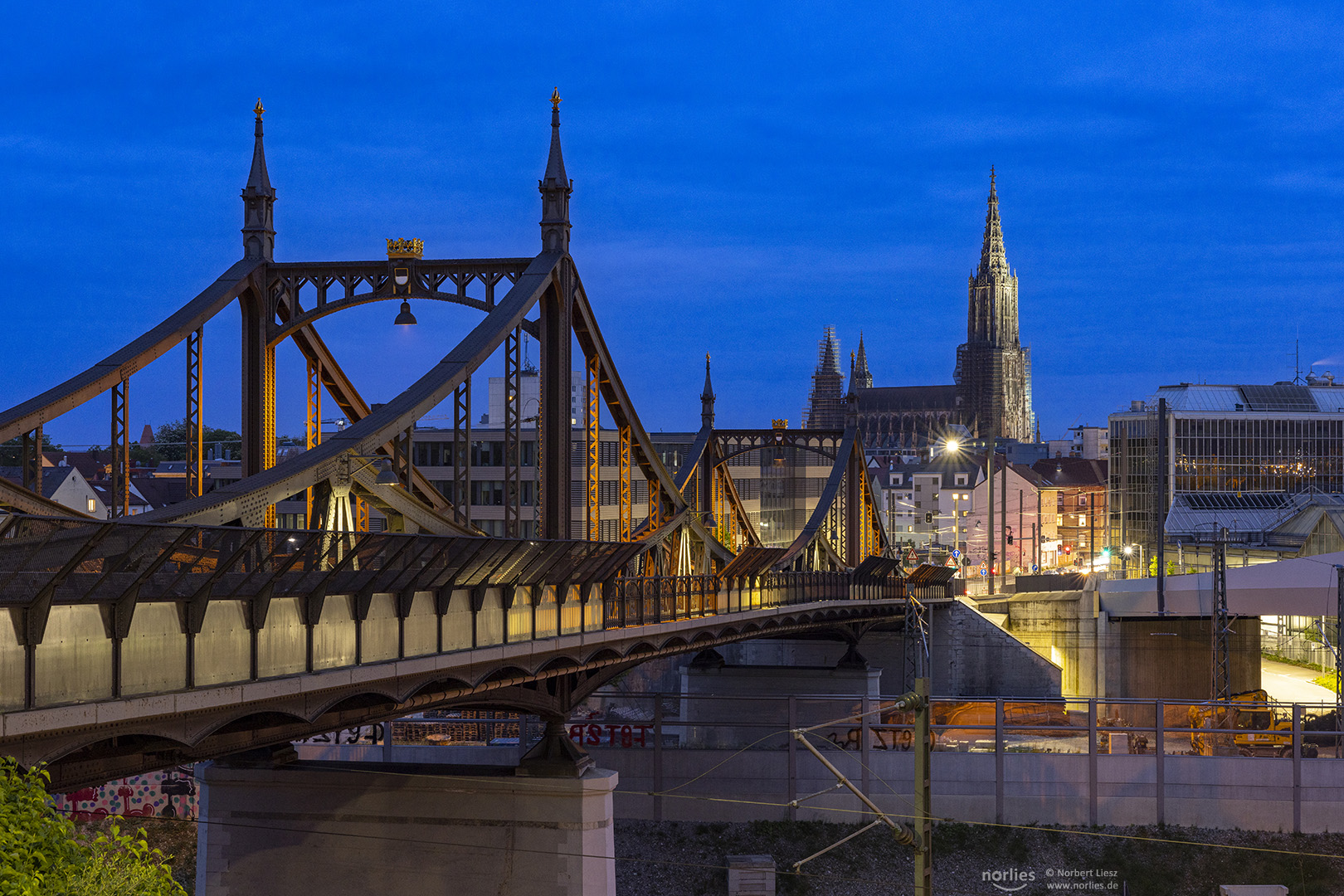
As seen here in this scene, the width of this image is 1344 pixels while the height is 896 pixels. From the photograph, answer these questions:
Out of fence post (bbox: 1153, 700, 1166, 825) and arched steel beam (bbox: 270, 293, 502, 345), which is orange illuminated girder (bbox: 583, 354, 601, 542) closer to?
arched steel beam (bbox: 270, 293, 502, 345)

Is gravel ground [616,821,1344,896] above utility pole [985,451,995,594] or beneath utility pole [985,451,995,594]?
beneath

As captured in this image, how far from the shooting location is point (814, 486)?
12812 cm

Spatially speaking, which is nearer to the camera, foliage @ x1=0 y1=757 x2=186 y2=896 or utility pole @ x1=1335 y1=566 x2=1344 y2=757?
foliage @ x1=0 y1=757 x2=186 y2=896

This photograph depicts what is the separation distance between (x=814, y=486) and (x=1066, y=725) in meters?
81.4

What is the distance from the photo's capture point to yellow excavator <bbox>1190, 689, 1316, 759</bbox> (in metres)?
45.4

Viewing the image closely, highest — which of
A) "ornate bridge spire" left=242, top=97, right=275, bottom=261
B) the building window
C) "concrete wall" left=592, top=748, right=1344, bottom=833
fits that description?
"ornate bridge spire" left=242, top=97, right=275, bottom=261

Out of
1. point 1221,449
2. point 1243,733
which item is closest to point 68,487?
point 1243,733

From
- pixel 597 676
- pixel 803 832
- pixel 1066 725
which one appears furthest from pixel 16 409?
pixel 1066 725

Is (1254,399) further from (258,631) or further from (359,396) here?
(258,631)

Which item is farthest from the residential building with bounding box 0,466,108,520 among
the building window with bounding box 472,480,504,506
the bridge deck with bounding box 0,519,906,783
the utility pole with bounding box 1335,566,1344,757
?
the utility pole with bounding box 1335,566,1344,757

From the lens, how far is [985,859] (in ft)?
147

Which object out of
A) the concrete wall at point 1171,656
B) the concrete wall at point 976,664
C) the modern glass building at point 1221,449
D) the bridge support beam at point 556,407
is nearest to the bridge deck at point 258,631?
the bridge support beam at point 556,407

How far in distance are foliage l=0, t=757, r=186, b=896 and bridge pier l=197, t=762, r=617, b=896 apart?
1956 centimetres

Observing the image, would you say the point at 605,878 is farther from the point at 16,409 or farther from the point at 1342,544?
the point at 1342,544
